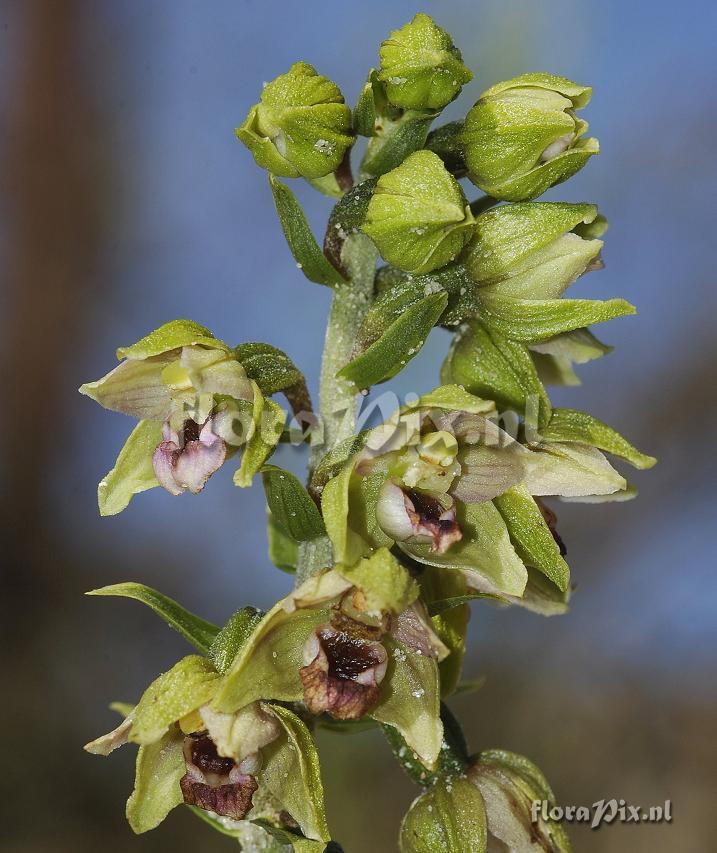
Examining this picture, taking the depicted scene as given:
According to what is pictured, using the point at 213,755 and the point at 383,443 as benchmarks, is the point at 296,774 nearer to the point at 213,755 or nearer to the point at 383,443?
the point at 213,755

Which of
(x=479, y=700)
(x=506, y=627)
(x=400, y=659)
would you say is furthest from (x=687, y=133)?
(x=400, y=659)

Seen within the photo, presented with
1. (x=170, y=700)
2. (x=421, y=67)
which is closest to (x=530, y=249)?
(x=421, y=67)

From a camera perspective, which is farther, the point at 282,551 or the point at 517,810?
the point at 282,551

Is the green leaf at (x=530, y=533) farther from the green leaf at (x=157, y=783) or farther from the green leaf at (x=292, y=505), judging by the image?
the green leaf at (x=157, y=783)

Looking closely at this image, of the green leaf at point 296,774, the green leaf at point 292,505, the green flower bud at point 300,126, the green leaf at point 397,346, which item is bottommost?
the green leaf at point 296,774

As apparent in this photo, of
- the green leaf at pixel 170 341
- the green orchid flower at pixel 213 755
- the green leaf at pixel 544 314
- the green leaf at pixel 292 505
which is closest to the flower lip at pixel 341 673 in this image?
the green orchid flower at pixel 213 755

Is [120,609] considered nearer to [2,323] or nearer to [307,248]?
[2,323]
